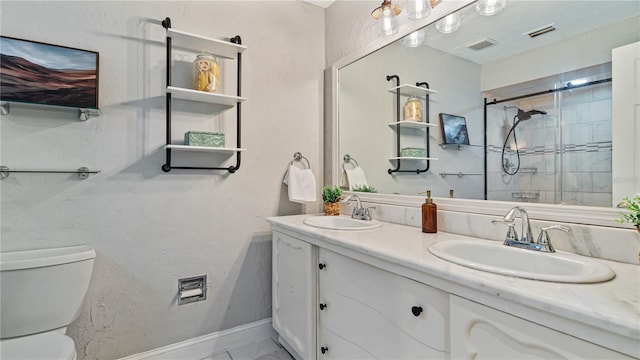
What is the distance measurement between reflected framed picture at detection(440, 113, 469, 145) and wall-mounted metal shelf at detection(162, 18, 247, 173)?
1138 mm

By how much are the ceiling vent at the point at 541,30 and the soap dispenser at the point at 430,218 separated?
31.4 inches

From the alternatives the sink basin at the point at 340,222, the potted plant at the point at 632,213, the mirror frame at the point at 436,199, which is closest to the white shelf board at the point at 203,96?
the mirror frame at the point at 436,199

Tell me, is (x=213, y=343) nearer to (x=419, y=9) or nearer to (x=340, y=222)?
(x=340, y=222)

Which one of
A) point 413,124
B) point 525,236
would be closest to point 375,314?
point 525,236

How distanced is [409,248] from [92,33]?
1862 millimetres

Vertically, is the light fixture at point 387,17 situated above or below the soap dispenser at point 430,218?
above

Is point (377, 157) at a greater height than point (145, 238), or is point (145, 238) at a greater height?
point (377, 157)

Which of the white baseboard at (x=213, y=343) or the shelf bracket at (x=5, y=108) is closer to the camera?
the shelf bracket at (x=5, y=108)

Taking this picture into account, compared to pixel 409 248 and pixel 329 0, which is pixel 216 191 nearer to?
pixel 409 248

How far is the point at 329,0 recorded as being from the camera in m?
2.24

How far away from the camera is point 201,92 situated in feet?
5.51

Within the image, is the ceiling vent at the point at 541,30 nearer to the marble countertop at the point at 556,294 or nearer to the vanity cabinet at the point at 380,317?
the marble countertop at the point at 556,294

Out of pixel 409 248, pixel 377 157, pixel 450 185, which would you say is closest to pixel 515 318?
pixel 409 248

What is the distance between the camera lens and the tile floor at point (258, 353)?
182 cm
